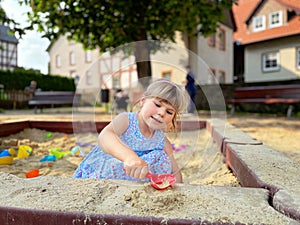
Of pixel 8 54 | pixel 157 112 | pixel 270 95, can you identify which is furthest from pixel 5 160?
pixel 8 54

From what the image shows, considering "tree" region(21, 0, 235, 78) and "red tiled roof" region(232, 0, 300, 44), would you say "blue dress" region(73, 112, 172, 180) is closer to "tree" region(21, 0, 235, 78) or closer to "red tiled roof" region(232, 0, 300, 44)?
"tree" region(21, 0, 235, 78)

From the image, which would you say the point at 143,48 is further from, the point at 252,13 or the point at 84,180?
the point at 252,13

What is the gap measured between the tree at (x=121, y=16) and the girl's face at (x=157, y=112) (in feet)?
19.9

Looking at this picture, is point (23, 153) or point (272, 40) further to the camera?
point (272, 40)

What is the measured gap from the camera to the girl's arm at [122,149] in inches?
47.8

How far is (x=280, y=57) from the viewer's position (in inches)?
734

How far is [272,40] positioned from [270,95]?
453 inches

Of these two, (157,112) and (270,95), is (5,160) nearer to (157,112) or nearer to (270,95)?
(157,112)

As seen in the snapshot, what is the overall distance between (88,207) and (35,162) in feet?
6.41

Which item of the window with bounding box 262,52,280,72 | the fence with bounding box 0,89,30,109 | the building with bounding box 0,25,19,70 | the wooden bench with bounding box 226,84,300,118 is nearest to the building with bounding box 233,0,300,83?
the window with bounding box 262,52,280,72

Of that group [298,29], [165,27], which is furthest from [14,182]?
[298,29]

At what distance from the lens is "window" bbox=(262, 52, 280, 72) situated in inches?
750

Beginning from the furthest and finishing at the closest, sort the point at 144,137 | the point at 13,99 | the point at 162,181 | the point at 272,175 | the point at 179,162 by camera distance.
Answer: the point at 13,99 < the point at 179,162 < the point at 144,137 < the point at 272,175 < the point at 162,181

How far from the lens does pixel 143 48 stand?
6.57 ft
